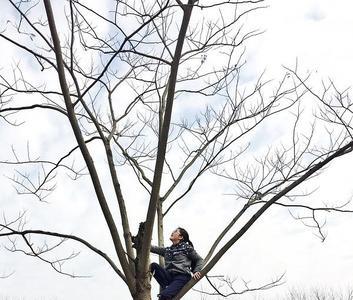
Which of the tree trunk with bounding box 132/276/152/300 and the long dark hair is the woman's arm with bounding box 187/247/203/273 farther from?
the tree trunk with bounding box 132/276/152/300

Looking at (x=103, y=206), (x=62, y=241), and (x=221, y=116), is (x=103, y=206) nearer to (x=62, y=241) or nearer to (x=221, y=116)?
(x=62, y=241)

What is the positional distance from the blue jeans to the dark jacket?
5 centimetres

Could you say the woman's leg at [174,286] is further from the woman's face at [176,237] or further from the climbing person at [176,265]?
the woman's face at [176,237]

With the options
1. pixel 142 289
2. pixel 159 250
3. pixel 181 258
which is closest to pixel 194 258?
pixel 181 258

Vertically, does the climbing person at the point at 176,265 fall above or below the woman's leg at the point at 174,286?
above

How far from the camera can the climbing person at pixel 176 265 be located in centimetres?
497

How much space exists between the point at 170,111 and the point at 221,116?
9.14 ft

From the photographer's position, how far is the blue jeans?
191 inches

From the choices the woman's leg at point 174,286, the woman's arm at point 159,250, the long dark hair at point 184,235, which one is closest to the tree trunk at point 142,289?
the woman's leg at point 174,286

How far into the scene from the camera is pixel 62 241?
5.11 m

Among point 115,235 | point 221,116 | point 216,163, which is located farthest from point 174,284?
point 221,116

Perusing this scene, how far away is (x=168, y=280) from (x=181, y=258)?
271 millimetres

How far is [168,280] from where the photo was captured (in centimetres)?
517

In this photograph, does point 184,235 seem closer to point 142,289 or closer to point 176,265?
point 176,265
